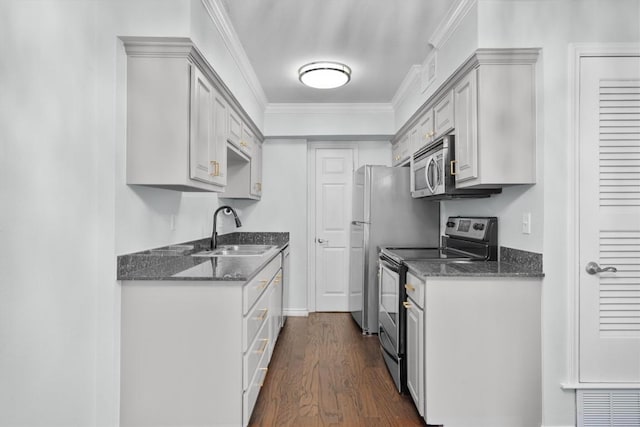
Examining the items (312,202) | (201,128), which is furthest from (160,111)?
(312,202)

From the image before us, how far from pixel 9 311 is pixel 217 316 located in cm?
82

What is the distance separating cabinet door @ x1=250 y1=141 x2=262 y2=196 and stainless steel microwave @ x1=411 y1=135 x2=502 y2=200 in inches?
69.6

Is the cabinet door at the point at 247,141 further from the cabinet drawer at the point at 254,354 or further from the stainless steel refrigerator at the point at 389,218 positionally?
the cabinet drawer at the point at 254,354

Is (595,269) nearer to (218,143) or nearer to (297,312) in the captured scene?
(218,143)

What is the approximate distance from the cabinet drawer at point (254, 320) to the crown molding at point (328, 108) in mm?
2349

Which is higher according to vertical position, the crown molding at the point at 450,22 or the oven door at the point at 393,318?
the crown molding at the point at 450,22

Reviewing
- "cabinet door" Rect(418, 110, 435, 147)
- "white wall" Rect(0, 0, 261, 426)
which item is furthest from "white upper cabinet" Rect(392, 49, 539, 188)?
"white wall" Rect(0, 0, 261, 426)

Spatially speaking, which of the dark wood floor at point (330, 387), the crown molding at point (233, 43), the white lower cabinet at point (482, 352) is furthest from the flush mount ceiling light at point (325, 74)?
the dark wood floor at point (330, 387)

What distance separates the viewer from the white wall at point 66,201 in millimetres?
1323

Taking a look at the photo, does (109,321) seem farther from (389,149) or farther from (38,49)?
(389,149)

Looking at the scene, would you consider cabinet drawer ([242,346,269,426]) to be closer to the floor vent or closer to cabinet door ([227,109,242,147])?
cabinet door ([227,109,242,147])

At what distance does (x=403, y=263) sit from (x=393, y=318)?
46 cm

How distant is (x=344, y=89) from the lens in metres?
3.67

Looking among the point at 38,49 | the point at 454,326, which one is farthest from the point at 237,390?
the point at 38,49
